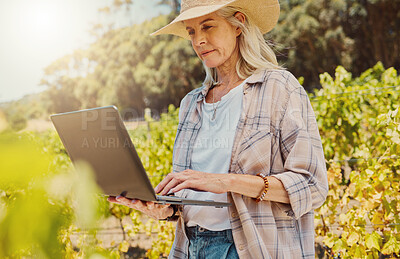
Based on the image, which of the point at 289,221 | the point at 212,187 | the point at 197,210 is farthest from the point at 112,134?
the point at 289,221

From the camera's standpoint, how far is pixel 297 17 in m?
21.3

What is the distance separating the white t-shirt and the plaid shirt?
0.05 meters

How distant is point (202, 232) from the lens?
122cm

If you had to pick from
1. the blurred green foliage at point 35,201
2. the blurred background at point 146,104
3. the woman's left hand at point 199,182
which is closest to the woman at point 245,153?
the woman's left hand at point 199,182

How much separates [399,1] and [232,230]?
21561 mm

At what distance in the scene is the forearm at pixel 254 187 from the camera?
1.07 meters

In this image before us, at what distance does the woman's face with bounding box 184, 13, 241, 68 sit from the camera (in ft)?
4.43

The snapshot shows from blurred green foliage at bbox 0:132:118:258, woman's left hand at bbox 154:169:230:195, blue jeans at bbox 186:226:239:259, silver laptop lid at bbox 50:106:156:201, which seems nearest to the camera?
blurred green foliage at bbox 0:132:118:258

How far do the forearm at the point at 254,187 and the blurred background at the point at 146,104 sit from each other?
1.18 feet

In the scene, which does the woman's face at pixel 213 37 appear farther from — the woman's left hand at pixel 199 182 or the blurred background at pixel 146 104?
the woman's left hand at pixel 199 182

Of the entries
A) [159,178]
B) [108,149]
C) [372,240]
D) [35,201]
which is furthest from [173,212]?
[159,178]

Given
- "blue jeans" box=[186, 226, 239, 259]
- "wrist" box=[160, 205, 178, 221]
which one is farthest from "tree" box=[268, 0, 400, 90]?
"blue jeans" box=[186, 226, 239, 259]

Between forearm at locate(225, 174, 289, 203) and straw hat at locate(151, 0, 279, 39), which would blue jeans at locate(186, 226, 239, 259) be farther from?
straw hat at locate(151, 0, 279, 39)

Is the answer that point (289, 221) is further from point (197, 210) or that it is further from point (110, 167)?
point (110, 167)
